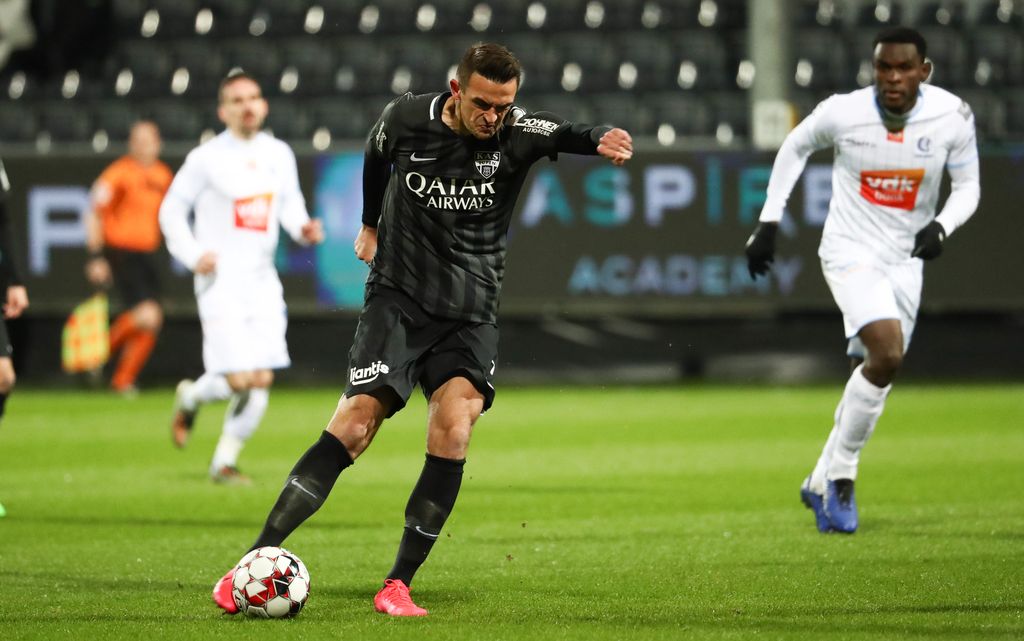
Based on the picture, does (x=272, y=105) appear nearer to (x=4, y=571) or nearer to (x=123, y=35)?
(x=123, y=35)

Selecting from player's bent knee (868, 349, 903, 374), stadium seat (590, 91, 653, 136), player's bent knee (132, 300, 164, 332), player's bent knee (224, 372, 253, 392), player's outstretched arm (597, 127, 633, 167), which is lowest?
player's bent knee (132, 300, 164, 332)

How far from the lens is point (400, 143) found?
18.0ft

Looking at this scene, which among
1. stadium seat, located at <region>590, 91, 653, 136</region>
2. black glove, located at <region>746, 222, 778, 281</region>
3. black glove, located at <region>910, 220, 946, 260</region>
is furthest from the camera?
stadium seat, located at <region>590, 91, 653, 136</region>

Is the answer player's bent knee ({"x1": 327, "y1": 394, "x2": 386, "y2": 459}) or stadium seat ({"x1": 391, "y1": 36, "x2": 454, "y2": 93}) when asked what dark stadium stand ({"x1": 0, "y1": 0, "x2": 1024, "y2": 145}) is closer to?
stadium seat ({"x1": 391, "y1": 36, "x2": 454, "y2": 93})

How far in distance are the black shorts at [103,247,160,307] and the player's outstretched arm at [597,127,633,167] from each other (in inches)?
457

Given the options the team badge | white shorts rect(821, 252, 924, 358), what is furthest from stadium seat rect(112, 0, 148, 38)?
the team badge

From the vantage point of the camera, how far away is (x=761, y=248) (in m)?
6.95

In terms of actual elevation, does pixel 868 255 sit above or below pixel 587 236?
above

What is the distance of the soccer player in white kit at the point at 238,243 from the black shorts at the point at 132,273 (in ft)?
21.8

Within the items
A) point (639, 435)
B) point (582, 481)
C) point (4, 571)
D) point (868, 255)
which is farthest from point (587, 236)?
point (4, 571)

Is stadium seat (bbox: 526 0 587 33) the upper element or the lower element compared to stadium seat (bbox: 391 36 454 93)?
upper

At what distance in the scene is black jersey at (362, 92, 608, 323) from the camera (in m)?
5.39

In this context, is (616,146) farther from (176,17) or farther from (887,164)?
(176,17)

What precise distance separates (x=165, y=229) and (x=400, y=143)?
4.39m
